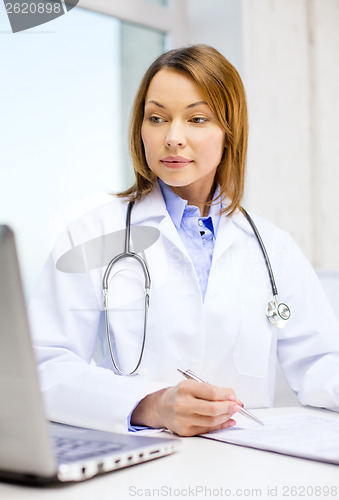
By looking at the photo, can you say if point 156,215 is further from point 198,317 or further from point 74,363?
point 74,363

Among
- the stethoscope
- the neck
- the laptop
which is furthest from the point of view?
the neck

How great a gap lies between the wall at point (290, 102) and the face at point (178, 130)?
909 millimetres

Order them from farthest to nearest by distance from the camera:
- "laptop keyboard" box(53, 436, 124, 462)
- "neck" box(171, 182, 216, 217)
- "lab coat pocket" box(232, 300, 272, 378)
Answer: "neck" box(171, 182, 216, 217)
"lab coat pocket" box(232, 300, 272, 378)
"laptop keyboard" box(53, 436, 124, 462)

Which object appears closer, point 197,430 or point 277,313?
point 197,430

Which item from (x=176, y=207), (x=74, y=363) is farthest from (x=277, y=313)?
(x=74, y=363)

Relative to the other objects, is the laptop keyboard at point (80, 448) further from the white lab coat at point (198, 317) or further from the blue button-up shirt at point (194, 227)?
the blue button-up shirt at point (194, 227)

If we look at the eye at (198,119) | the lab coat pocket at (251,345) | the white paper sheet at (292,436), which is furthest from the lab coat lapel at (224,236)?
the white paper sheet at (292,436)

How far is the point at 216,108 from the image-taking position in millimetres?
1129

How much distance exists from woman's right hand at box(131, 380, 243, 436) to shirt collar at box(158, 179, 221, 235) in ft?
1.67

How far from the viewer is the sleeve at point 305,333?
1129mm

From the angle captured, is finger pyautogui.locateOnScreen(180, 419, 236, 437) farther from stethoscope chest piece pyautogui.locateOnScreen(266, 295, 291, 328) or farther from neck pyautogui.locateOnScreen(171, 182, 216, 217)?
neck pyautogui.locateOnScreen(171, 182, 216, 217)

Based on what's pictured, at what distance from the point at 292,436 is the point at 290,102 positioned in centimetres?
169

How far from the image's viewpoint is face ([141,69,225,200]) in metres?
1.11

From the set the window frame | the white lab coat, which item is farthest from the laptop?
the window frame
